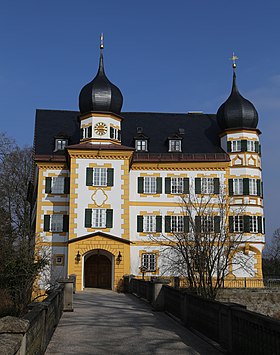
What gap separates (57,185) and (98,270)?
21.2 feet

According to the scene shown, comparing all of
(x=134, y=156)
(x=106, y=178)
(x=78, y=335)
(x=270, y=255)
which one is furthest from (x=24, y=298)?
(x=270, y=255)

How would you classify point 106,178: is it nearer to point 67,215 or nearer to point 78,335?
point 67,215

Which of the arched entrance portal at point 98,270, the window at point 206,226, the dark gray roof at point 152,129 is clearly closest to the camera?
the window at point 206,226

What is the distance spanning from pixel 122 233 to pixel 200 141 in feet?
33.8

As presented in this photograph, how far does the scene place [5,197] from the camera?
126 feet

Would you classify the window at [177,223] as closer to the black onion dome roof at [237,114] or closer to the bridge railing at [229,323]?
the black onion dome roof at [237,114]

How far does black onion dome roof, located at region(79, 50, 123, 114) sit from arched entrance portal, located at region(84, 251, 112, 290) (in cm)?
996

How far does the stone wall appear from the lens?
3066 cm

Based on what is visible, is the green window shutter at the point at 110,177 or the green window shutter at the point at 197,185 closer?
the green window shutter at the point at 110,177

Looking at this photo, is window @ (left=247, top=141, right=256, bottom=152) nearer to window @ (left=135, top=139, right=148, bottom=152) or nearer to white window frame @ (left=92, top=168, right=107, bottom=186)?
window @ (left=135, top=139, right=148, bottom=152)

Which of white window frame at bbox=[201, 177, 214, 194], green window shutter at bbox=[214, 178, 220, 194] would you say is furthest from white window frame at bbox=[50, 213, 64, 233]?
green window shutter at bbox=[214, 178, 220, 194]

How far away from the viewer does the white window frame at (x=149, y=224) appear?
34719 mm

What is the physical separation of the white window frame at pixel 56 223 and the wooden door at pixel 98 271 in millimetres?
2924

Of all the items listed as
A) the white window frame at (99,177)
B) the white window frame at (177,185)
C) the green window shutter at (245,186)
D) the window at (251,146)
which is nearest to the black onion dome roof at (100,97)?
the white window frame at (99,177)
